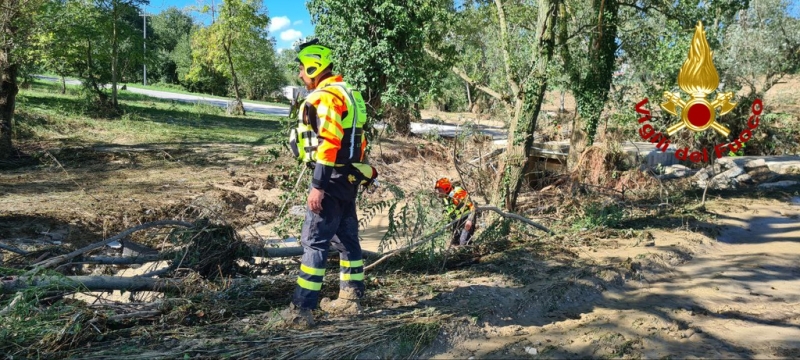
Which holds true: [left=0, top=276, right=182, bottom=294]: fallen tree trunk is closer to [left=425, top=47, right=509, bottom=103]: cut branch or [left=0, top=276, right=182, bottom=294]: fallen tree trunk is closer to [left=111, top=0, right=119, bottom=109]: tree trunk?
[left=425, top=47, right=509, bottom=103]: cut branch

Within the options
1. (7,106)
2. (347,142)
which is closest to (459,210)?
(347,142)

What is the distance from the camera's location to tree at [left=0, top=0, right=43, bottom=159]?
10.2 m

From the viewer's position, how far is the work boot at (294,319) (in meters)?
4.09

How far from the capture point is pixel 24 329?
3639 mm

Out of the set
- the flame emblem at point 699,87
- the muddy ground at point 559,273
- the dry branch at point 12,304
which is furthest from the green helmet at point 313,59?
the flame emblem at point 699,87

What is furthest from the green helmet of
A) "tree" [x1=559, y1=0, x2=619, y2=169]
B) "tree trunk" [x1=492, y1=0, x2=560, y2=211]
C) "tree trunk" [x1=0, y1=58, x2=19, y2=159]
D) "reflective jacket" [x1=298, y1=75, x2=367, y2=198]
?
"tree trunk" [x1=0, y1=58, x2=19, y2=159]

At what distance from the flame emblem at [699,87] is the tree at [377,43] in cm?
415

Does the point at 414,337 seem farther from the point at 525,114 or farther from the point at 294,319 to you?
the point at 525,114

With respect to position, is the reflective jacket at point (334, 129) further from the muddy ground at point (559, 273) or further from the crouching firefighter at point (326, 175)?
the muddy ground at point (559, 273)

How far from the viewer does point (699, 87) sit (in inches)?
353

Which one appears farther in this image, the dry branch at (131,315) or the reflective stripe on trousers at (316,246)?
the reflective stripe on trousers at (316,246)

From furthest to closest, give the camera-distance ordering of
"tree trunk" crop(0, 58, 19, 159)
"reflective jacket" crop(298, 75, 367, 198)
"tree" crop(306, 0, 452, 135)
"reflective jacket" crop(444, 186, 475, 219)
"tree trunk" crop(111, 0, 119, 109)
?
"tree trunk" crop(111, 0, 119, 109), "tree trunk" crop(0, 58, 19, 159), "tree" crop(306, 0, 452, 135), "reflective jacket" crop(444, 186, 475, 219), "reflective jacket" crop(298, 75, 367, 198)

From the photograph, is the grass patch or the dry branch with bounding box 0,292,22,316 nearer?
the dry branch with bounding box 0,292,22,316

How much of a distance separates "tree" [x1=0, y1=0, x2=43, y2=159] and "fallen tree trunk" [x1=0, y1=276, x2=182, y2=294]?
816cm
